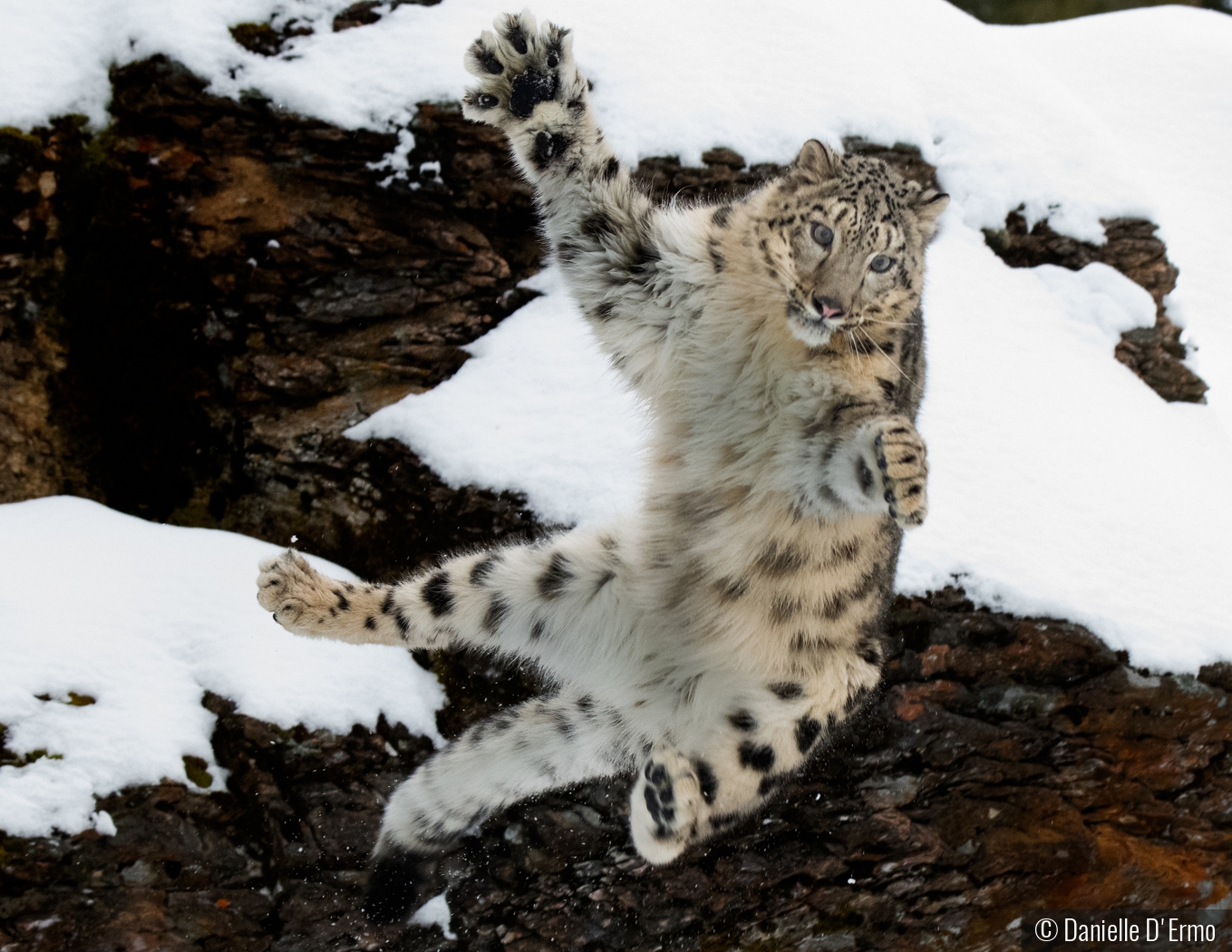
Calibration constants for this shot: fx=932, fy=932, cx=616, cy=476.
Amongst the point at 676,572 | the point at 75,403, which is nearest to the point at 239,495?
the point at 75,403

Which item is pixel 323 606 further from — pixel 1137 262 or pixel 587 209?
pixel 1137 262

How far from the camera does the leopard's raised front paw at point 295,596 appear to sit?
12.2 ft

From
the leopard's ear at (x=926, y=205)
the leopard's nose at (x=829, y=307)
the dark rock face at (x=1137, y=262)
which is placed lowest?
the dark rock face at (x=1137, y=262)

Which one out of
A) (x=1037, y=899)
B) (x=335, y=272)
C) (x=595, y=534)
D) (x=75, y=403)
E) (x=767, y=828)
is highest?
(x=335, y=272)

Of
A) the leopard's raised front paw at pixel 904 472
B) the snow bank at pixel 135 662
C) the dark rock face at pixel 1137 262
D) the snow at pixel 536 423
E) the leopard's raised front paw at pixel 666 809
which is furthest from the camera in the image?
the dark rock face at pixel 1137 262

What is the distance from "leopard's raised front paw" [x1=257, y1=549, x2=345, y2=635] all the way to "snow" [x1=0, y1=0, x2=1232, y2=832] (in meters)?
0.39

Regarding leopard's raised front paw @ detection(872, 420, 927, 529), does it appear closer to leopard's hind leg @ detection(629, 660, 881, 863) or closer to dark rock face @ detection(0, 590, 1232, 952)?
leopard's hind leg @ detection(629, 660, 881, 863)

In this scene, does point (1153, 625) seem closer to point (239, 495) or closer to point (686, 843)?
point (686, 843)

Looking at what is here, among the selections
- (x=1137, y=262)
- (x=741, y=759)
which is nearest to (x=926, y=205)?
(x=741, y=759)

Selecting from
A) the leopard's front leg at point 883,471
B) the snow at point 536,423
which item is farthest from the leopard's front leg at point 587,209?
the leopard's front leg at point 883,471

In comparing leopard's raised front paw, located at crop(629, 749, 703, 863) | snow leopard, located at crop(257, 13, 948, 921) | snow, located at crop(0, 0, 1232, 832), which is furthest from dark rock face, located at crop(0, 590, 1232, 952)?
leopard's raised front paw, located at crop(629, 749, 703, 863)

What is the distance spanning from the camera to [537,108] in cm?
348

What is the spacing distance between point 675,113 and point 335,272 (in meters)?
2.13

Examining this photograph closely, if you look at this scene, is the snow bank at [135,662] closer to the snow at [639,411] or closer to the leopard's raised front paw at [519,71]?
the snow at [639,411]
